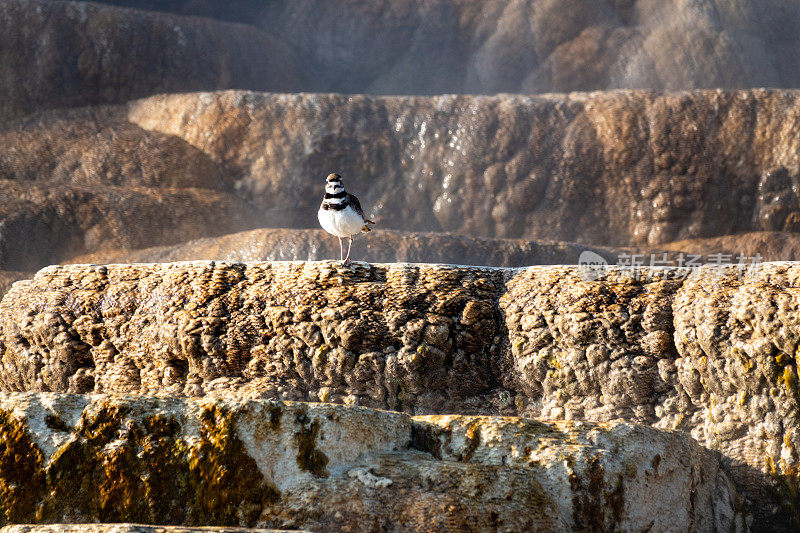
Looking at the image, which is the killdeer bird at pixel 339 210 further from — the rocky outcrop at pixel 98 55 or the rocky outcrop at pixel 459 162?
the rocky outcrop at pixel 98 55

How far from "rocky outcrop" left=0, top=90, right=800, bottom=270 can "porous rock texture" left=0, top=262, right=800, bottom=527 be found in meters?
6.44

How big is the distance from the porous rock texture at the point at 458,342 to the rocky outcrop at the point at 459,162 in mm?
6439

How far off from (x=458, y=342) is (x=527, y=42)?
46.6 feet

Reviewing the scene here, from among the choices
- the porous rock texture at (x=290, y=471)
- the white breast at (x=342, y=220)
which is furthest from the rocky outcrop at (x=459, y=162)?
the porous rock texture at (x=290, y=471)

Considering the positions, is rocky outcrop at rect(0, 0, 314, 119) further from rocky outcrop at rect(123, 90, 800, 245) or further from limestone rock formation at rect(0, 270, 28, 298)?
limestone rock formation at rect(0, 270, 28, 298)

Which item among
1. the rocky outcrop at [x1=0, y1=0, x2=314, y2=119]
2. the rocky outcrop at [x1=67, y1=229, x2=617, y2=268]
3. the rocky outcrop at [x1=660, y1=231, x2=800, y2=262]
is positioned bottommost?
the rocky outcrop at [x1=67, y1=229, x2=617, y2=268]

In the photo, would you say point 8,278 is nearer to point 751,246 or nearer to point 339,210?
point 339,210

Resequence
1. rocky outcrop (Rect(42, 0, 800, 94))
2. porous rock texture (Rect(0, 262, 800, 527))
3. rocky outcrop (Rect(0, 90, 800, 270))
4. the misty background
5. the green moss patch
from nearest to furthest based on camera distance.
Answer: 1. the green moss patch
2. porous rock texture (Rect(0, 262, 800, 527))
3. the misty background
4. rocky outcrop (Rect(0, 90, 800, 270))
5. rocky outcrop (Rect(42, 0, 800, 94))

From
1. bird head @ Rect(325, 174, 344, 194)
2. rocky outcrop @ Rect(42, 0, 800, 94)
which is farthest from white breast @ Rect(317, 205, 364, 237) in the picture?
rocky outcrop @ Rect(42, 0, 800, 94)

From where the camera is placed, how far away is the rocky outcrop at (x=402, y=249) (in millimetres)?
11438

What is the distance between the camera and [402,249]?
1161cm

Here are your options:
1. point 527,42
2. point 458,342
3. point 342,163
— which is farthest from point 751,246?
point 458,342

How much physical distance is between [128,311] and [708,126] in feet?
33.3

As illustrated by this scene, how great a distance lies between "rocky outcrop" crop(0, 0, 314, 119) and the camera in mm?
15586
